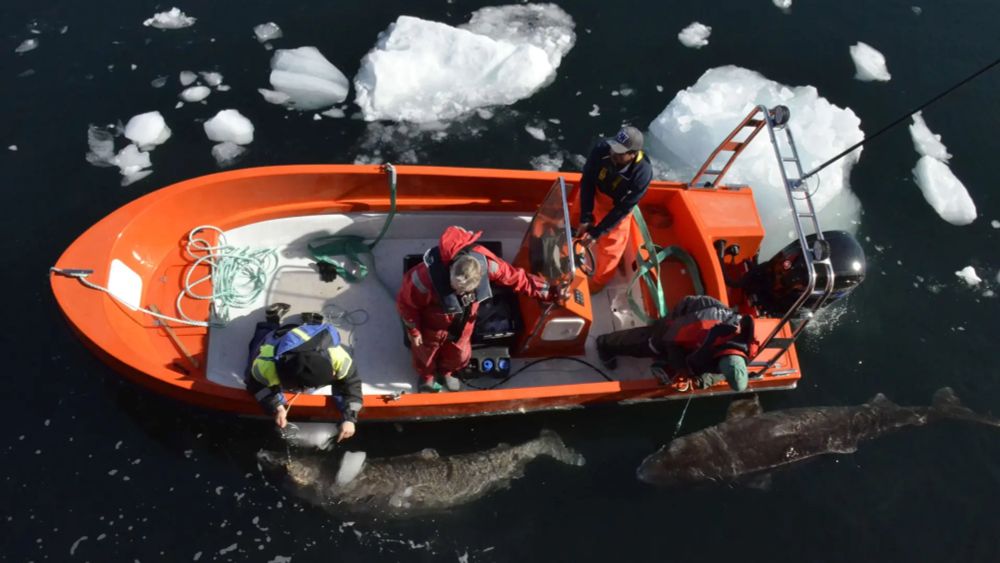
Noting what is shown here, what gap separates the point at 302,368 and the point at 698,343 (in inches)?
87.1

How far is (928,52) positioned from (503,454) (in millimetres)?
6553

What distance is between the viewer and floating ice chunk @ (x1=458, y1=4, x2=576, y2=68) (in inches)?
270

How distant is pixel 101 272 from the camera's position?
4035mm

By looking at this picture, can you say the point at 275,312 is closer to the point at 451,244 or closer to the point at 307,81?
the point at 451,244

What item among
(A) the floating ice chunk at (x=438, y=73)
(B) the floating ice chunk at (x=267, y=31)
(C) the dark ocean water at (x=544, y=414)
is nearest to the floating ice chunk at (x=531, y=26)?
(C) the dark ocean water at (x=544, y=414)

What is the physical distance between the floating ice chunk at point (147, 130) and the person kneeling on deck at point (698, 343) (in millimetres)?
4316

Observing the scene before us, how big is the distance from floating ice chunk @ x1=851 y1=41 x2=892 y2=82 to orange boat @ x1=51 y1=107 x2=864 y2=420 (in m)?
3.41

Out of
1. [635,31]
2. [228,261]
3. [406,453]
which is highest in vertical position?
[635,31]

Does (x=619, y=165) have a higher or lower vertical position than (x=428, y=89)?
higher

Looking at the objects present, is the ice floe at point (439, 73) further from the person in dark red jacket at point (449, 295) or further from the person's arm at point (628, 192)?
the person in dark red jacket at point (449, 295)

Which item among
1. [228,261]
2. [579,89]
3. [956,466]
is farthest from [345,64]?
[956,466]

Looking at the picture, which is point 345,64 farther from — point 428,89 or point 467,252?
point 467,252

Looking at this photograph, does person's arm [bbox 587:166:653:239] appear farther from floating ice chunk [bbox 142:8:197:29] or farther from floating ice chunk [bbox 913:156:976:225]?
floating ice chunk [bbox 142:8:197:29]

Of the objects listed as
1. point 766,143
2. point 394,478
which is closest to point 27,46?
point 394,478
